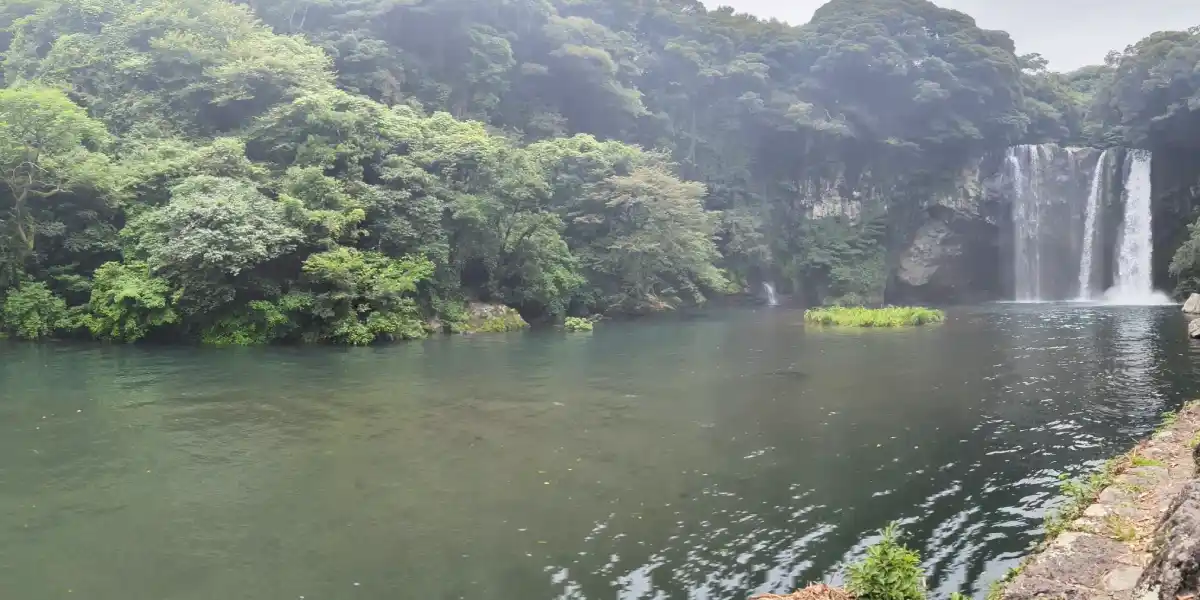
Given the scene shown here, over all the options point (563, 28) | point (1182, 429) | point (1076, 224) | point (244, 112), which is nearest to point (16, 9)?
point (244, 112)

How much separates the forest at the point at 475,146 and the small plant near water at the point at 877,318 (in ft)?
26.1

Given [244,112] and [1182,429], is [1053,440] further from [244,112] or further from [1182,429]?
[244,112]

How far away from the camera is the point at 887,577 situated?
16.3 ft

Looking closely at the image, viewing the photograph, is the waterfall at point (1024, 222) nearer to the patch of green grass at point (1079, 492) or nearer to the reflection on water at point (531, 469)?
the reflection on water at point (531, 469)

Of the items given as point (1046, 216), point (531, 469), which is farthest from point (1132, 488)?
point (1046, 216)

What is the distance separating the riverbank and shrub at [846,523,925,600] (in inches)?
30.1

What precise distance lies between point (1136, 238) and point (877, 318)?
76.5 ft

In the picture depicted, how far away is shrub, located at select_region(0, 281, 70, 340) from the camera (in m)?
25.2

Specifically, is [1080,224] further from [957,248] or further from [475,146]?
[475,146]

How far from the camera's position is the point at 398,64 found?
137 ft

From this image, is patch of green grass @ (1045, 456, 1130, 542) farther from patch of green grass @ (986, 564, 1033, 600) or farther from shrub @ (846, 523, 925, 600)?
shrub @ (846, 523, 925, 600)

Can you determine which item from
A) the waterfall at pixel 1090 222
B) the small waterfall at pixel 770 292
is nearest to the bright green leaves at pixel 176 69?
the small waterfall at pixel 770 292

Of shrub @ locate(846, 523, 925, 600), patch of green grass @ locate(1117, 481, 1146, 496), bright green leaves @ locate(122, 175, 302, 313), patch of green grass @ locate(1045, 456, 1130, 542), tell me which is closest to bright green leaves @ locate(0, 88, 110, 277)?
bright green leaves @ locate(122, 175, 302, 313)

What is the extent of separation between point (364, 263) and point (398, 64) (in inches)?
750
